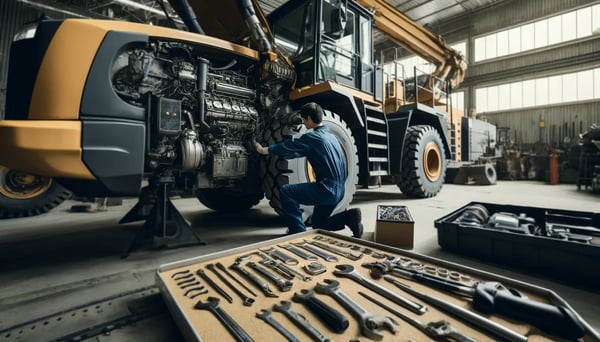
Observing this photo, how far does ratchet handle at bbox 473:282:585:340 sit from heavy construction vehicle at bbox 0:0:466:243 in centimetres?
207

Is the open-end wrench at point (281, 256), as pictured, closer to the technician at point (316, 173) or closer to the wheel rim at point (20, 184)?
the technician at point (316, 173)

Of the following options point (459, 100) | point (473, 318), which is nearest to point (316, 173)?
point (473, 318)

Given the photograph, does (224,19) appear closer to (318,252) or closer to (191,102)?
(191,102)

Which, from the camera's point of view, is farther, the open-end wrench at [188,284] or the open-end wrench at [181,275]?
the open-end wrench at [181,275]

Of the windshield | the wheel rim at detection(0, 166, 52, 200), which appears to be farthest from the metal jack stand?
the wheel rim at detection(0, 166, 52, 200)

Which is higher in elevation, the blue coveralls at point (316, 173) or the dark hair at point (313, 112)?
the dark hair at point (313, 112)

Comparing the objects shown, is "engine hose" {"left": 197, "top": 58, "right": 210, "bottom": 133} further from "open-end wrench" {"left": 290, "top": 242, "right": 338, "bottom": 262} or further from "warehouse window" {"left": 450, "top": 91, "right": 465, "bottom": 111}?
"warehouse window" {"left": 450, "top": 91, "right": 465, "bottom": 111}

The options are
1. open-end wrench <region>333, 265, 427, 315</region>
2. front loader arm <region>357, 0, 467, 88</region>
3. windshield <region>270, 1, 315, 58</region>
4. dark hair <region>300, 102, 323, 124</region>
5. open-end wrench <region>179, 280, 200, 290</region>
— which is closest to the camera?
open-end wrench <region>333, 265, 427, 315</region>

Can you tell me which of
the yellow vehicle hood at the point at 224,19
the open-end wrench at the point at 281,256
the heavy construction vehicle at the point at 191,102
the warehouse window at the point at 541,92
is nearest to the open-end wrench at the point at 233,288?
the open-end wrench at the point at 281,256

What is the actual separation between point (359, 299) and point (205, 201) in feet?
12.0

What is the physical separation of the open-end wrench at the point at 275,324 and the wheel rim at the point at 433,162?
5259 mm

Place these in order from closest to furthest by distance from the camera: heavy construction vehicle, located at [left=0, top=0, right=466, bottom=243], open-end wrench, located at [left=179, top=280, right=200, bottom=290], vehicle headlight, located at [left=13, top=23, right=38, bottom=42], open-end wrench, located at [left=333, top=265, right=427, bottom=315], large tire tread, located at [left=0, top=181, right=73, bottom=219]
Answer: open-end wrench, located at [left=333, top=265, right=427, bottom=315] → open-end wrench, located at [left=179, top=280, right=200, bottom=290] → heavy construction vehicle, located at [left=0, top=0, right=466, bottom=243] → vehicle headlight, located at [left=13, top=23, right=38, bottom=42] → large tire tread, located at [left=0, top=181, right=73, bottom=219]

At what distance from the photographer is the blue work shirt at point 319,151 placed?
8.46 feet

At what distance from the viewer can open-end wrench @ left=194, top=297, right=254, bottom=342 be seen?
108cm
